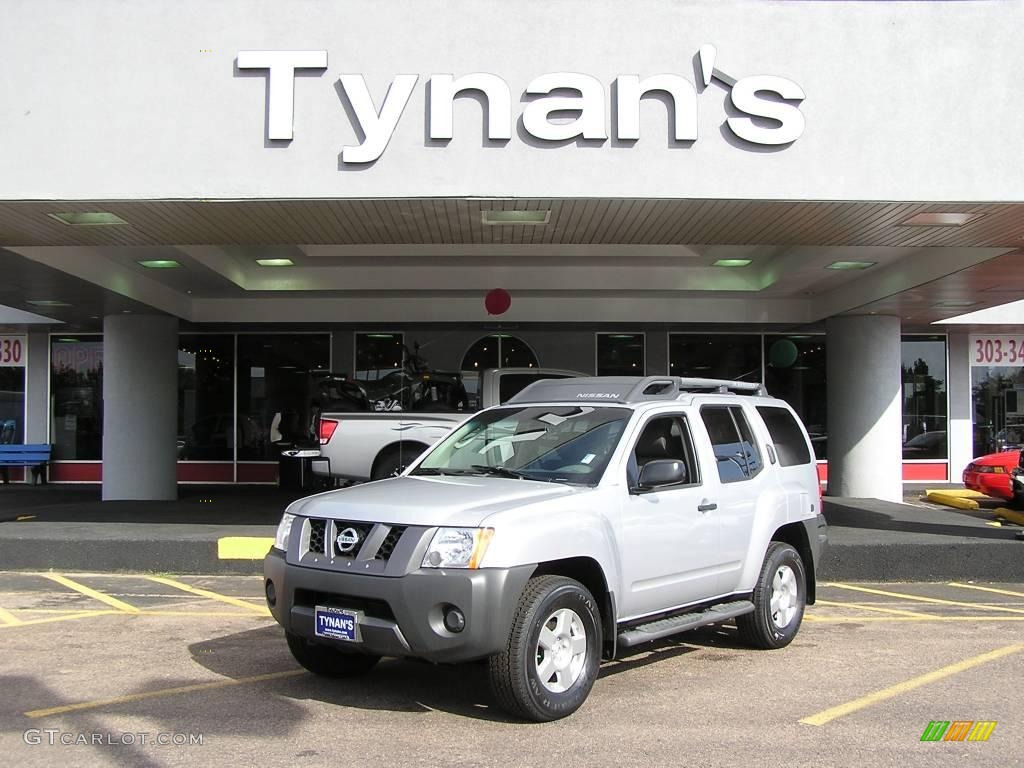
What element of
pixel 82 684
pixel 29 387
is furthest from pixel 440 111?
pixel 29 387

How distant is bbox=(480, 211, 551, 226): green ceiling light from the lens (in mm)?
9586

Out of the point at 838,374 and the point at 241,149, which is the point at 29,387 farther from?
the point at 838,374

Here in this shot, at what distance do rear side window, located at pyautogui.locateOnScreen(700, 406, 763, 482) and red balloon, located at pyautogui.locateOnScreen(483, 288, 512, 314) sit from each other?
8902 mm

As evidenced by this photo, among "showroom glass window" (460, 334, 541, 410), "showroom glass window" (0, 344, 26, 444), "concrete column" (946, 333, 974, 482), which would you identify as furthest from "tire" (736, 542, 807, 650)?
"showroom glass window" (0, 344, 26, 444)

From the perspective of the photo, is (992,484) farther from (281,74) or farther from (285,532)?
(285,532)

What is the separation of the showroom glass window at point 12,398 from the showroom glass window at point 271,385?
4.87 meters

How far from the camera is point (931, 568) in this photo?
33.6 ft

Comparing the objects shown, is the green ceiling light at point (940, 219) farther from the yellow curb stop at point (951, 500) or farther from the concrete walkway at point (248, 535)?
the yellow curb stop at point (951, 500)

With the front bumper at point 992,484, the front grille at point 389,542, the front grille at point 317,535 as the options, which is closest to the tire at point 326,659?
the front grille at point 317,535

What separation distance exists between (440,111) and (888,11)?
4342 millimetres

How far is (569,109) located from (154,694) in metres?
6.00

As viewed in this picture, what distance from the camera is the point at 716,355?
20.1 meters

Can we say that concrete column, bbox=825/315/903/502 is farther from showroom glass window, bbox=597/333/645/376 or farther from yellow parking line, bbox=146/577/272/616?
yellow parking line, bbox=146/577/272/616

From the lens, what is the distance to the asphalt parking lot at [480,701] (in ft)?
15.9
